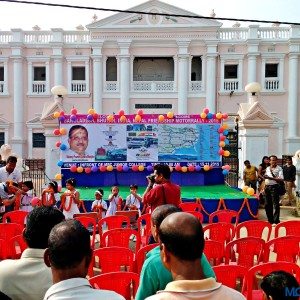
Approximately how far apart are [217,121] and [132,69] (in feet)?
50.2

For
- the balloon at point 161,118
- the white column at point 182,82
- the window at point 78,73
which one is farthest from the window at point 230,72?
the balloon at point 161,118

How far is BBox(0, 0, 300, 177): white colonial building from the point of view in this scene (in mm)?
26953

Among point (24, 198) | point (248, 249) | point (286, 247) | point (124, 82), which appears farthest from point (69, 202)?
point (124, 82)

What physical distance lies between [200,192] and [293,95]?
1720 cm

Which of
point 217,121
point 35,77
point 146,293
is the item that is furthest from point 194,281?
point 35,77

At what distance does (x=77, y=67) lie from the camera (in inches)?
1113

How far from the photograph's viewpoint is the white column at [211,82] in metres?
27.2

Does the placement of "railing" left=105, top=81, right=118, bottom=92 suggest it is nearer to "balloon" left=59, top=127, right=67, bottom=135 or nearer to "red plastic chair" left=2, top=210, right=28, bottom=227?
"balloon" left=59, top=127, right=67, bottom=135

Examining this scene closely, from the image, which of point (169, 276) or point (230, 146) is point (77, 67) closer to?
point (230, 146)

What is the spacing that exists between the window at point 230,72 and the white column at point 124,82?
6.57 meters

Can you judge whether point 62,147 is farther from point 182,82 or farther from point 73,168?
point 182,82

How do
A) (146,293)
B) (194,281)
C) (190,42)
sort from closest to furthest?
(194,281) < (146,293) < (190,42)

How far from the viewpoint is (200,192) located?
1257cm

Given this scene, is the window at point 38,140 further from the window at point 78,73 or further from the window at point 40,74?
the window at point 78,73
